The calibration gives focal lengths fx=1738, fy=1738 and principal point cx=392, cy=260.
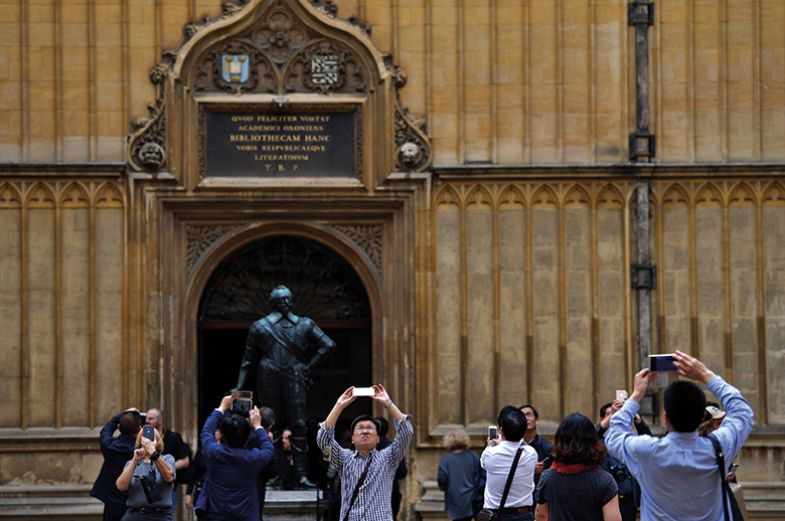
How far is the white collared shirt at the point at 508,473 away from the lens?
11.9 metres

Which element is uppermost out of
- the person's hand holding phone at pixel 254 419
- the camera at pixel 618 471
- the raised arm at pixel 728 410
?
the raised arm at pixel 728 410

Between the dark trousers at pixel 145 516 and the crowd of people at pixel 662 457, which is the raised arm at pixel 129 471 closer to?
the dark trousers at pixel 145 516

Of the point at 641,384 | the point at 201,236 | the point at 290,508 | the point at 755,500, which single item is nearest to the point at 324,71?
the point at 201,236

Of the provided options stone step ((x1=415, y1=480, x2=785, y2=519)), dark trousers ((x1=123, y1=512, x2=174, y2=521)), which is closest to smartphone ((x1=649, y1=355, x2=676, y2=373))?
dark trousers ((x1=123, y1=512, x2=174, y2=521))

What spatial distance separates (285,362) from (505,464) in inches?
255

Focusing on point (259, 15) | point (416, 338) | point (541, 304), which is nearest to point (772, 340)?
point (541, 304)

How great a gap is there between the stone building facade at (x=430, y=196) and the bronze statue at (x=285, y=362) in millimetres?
932

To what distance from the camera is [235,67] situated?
1870 cm

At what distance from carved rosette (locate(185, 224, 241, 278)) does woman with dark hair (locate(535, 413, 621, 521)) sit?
999 centimetres

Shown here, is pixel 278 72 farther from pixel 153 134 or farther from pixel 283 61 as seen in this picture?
pixel 153 134

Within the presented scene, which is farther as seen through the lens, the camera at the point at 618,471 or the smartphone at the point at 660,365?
the camera at the point at 618,471

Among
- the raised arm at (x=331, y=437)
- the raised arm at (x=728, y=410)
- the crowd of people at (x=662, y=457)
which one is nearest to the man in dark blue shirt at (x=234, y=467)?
the raised arm at (x=331, y=437)

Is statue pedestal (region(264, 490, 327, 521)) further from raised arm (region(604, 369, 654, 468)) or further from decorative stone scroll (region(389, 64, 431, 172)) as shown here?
raised arm (region(604, 369, 654, 468))

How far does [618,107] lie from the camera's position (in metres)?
18.7
